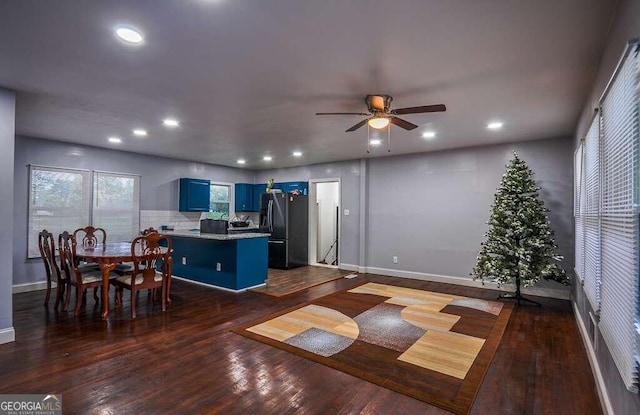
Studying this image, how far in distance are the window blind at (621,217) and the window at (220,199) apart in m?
7.31

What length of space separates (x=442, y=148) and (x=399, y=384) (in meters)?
4.52

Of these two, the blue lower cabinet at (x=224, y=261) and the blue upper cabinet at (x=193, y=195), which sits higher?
the blue upper cabinet at (x=193, y=195)

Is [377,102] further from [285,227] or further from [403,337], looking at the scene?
[285,227]

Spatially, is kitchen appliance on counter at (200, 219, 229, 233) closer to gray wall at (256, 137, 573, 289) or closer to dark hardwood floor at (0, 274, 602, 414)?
dark hardwood floor at (0, 274, 602, 414)

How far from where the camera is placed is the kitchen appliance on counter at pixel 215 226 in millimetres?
5600

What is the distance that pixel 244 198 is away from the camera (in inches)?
338

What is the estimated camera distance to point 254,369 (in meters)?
2.66

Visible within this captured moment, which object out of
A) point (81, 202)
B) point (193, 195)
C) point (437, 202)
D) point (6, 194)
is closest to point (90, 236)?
point (81, 202)

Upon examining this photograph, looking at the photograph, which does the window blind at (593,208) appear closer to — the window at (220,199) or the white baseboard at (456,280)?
the white baseboard at (456,280)

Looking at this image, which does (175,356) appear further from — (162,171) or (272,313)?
(162,171)

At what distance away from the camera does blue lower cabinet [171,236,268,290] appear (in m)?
5.23

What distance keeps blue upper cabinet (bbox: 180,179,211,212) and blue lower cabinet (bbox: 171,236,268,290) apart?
118 centimetres

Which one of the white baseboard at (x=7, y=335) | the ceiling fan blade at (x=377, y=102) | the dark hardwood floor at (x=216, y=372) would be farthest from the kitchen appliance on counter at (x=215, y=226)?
the ceiling fan blade at (x=377, y=102)

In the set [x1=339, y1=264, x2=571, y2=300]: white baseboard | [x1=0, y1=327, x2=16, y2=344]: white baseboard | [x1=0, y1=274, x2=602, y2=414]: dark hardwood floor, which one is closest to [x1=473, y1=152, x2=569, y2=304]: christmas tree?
[x1=339, y1=264, x2=571, y2=300]: white baseboard
